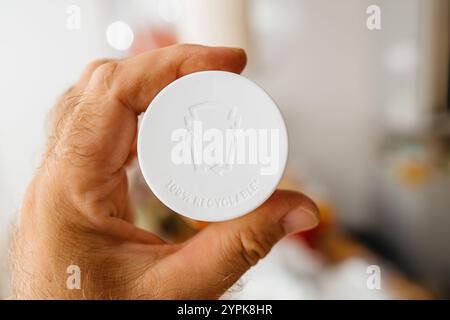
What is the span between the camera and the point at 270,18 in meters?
0.49

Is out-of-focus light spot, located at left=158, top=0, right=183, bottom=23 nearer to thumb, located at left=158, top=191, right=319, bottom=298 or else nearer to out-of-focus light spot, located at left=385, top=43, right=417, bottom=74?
thumb, located at left=158, top=191, right=319, bottom=298

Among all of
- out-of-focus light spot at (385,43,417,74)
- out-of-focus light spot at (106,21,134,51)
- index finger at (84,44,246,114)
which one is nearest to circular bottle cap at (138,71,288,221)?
index finger at (84,44,246,114)

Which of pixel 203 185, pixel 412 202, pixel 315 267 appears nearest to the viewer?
pixel 203 185

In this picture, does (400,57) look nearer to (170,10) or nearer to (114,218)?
(170,10)

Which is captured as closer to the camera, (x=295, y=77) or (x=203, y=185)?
(x=203, y=185)

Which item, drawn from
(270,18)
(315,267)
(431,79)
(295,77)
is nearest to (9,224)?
(270,18)

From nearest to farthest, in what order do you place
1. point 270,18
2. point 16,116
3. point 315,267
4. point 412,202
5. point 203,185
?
point 203,185, point 16,116, point 270,18, point 315,267, point 412,202

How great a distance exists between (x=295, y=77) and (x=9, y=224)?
2.29 feet

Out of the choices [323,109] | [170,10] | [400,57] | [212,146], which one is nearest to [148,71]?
[212,146]

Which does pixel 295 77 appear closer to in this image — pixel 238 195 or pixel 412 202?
pixel 412 202

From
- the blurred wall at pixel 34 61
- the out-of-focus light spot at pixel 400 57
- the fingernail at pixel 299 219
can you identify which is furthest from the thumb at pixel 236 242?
the out-of-focus light spot at pixel 400 57

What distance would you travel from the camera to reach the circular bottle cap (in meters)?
0.24

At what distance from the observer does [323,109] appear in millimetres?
1054

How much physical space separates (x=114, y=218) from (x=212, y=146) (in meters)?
0.09
